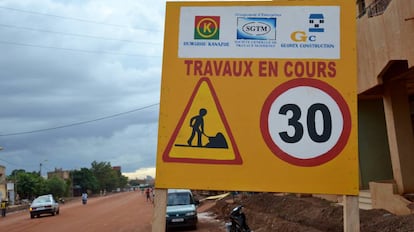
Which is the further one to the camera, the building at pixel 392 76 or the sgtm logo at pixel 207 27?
the building at pixel 392 76

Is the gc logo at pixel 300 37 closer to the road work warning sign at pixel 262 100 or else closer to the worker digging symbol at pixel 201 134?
the road work warning sign at pixel 262 100

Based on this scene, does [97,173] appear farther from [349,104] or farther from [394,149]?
[349,104]

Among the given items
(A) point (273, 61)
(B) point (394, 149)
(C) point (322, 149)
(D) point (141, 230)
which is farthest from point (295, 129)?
(D) point (141, 230)

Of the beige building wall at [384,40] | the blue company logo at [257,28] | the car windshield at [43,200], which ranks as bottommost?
the car windshield at [43,200]

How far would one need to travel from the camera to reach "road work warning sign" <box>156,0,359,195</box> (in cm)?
380

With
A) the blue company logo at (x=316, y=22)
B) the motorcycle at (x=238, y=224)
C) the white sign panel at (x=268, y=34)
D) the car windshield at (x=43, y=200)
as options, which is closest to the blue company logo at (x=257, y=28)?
the white sign panel at (x=268, y=34)

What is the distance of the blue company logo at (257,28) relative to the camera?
393 cm

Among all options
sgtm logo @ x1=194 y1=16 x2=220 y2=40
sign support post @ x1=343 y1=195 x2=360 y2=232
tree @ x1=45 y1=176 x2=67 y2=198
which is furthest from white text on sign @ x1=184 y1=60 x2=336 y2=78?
tree @ x1=45 y1=176 x2=67 y2=198

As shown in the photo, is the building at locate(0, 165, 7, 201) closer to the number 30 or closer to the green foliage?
the green foliage

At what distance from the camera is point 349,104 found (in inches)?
151

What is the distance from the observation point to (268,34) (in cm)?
393

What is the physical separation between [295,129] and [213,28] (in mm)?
1088

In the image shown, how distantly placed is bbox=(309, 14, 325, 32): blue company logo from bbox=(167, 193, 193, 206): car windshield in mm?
16218

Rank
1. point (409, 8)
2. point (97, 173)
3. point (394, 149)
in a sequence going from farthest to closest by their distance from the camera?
point (97, 173)
point (394, 149)
point (409, 8)
